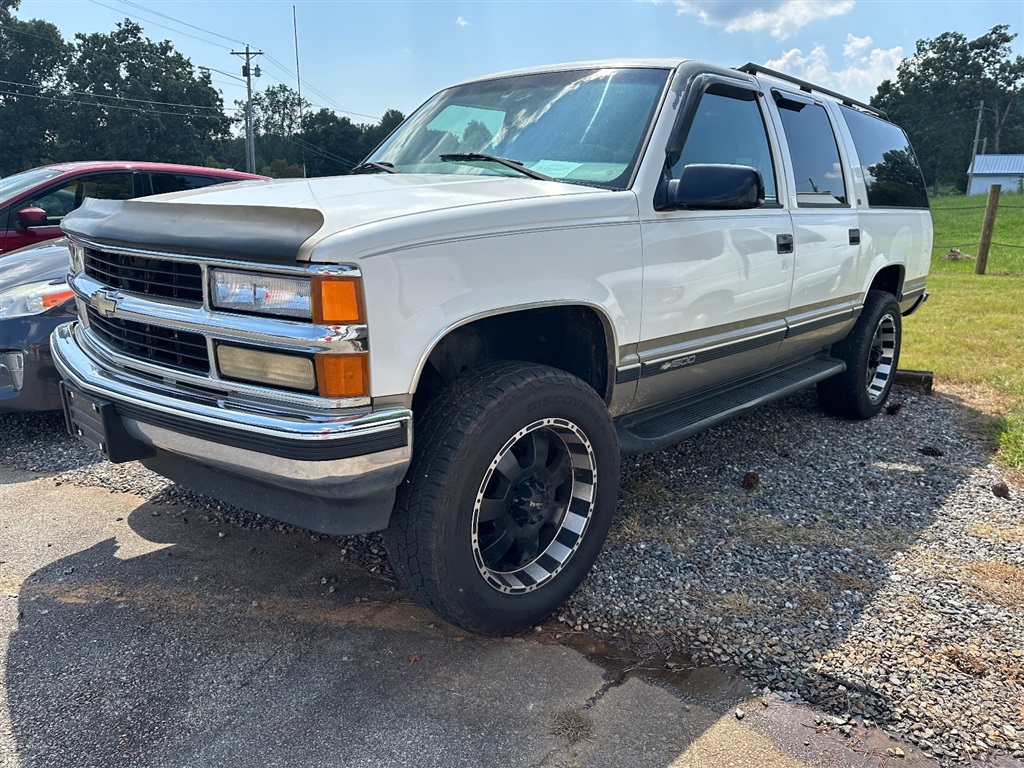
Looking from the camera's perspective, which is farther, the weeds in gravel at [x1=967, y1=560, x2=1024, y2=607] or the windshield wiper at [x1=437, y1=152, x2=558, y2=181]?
the windshield wiper at [x1=437, y1=152, x2=558, y2=181]

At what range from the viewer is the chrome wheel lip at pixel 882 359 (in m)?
5.38

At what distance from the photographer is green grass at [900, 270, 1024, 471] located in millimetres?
5379

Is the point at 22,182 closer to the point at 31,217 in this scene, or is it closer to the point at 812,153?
the point at 31,217

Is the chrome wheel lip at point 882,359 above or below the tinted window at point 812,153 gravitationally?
below

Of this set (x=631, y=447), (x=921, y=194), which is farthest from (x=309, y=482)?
(x=921, y=194)

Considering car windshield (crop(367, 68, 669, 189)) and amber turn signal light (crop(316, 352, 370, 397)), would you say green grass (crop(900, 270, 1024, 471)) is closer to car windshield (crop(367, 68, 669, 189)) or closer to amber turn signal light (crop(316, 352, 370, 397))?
car windshield (crop(367, 68, 669, 189))

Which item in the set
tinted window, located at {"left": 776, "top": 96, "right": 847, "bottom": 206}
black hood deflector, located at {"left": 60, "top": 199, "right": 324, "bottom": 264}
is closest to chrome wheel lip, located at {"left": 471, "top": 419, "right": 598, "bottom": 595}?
black hood deflector, located at {"left": 60, "top": 199, "right": 324, "bottom": 264}

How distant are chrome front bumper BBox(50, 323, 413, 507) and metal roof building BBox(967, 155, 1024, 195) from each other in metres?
79.3

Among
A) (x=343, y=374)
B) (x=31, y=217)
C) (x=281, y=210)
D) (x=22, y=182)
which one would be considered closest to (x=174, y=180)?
(x=22, y=182)

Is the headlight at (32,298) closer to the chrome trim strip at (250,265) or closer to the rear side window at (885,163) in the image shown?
the chrome trim strip at (250,265)

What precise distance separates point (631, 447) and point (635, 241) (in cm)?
83

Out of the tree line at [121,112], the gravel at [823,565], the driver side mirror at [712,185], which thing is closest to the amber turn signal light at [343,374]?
the gravel at [823,565]

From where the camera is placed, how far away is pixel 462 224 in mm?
2336

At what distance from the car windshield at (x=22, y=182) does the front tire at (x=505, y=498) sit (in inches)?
239
